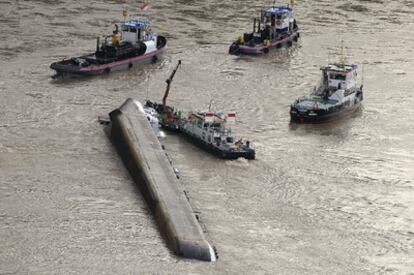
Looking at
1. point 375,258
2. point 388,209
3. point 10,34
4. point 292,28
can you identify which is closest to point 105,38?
point 10,34

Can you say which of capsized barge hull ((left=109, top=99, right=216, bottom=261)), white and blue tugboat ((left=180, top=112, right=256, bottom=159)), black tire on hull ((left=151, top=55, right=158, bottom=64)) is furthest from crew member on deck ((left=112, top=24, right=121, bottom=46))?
white and blue tugboat ((left=180, top=112, right=256, bottom=159))

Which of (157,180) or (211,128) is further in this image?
(211,128)

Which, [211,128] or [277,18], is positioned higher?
[277,18]

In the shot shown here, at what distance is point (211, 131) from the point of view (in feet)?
142

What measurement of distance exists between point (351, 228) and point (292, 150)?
343 inches

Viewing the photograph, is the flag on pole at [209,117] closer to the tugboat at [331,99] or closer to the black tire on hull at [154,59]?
the tugboat at [331,99]

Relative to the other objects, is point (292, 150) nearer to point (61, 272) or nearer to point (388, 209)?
point (388, 209)

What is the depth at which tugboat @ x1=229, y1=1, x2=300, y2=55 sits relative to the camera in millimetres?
62125

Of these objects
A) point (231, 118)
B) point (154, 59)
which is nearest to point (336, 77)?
point (231, 118)

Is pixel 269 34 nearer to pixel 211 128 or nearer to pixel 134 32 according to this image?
pixel 134 32

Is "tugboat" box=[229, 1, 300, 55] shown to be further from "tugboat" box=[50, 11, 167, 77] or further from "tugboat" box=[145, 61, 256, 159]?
"tugboat" box=[145, 61, 256, 159]

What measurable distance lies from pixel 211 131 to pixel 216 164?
6.04 feet

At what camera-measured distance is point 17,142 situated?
42438 mm

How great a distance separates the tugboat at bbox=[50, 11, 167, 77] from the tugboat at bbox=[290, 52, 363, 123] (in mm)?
10198
